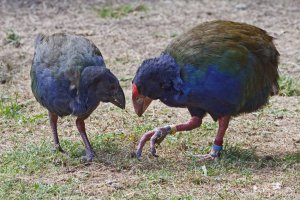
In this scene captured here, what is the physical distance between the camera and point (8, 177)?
6.04 meters

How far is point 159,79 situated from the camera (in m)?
6.41

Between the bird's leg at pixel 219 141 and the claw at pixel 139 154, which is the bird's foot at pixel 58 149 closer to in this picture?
the claw at pixel 139 154

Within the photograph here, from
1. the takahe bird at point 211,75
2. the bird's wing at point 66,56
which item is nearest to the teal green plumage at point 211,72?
the takahe bird at point 211,75

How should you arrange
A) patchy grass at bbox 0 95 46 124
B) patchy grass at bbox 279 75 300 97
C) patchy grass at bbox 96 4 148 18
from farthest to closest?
patchy grass at bbox 96 4 148 18 → patchy grass at bbox 279 75 300 97 → patchy grass at bbox 0 95 46 124

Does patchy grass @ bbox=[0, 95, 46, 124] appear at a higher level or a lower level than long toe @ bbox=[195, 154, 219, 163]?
lower

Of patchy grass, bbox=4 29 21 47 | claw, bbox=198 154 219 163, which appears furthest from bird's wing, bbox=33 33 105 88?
patchy grass, bbox=4 29 21 47

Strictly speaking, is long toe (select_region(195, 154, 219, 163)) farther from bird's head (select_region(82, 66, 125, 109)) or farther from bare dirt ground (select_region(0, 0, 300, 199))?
bird's head (select_region(82, 66, 125, 109))

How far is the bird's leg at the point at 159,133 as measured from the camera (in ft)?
21.7

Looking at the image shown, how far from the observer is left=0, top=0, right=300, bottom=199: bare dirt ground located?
5.88 m

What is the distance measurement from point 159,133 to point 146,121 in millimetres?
1099

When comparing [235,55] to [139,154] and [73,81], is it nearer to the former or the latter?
[139,154]

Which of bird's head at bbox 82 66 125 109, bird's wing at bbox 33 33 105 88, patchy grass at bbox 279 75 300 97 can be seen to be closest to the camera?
bird's head at bbox 82 66 125 109

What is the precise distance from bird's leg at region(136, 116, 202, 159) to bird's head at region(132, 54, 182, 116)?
0.34 meters

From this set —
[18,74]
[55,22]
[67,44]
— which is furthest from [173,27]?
[67,44]
